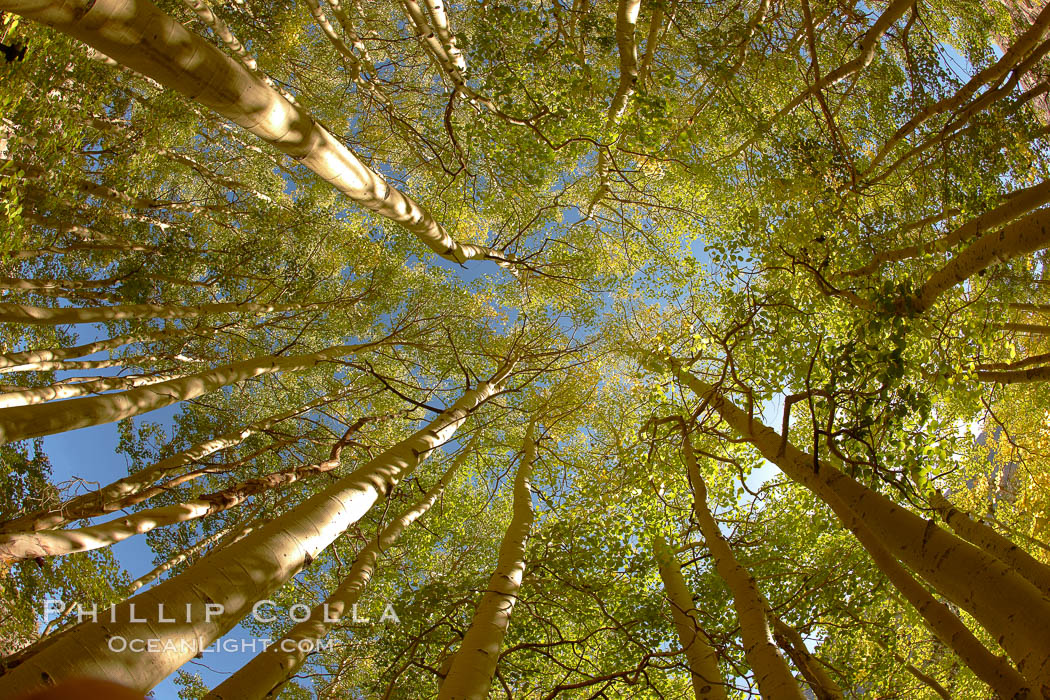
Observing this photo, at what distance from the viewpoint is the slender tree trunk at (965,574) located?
72.8 inches

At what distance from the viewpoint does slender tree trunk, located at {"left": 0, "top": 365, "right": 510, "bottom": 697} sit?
138 cm

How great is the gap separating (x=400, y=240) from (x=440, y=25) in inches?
169

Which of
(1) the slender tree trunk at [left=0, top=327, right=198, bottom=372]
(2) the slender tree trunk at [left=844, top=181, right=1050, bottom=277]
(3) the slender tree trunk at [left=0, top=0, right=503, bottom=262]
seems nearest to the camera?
(3) the slender tree trunk at [left=0, top=0, right=503, bottom=262]

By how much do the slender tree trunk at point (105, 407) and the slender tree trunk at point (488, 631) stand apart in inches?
89.0

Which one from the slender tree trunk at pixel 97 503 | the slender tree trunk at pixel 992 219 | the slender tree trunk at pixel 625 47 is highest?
the slender tree trunk at pixel 625 47

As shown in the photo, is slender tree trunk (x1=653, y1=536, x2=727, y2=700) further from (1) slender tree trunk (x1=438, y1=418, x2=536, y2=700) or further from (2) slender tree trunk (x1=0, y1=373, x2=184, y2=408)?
(2) slender tree trunk (x1=0, y1=373, x2=184, y2=408)

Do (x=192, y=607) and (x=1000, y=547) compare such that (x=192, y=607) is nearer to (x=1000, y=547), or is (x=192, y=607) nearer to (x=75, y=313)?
(x=1000, y=547)

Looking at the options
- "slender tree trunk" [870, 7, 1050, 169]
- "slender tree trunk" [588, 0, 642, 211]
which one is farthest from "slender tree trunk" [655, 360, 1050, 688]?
"slender tree trunk" [870, 7, 1050, 169]

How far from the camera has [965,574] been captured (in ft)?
7.02

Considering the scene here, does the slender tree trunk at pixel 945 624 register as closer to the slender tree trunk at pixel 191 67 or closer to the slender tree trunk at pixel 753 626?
the slender tree trunk at pixel 753 626

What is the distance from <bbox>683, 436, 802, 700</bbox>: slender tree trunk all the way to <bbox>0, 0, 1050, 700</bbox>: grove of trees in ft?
0.09

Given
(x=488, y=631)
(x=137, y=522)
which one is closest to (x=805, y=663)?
(x=488, y=631)

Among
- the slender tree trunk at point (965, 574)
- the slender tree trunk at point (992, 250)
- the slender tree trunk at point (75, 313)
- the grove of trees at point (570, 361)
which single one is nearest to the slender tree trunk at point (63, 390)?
the grove of trees at point (570, 361)

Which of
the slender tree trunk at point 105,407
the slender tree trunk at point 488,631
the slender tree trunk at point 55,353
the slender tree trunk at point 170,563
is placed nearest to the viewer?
the slender tree trunk at point 488,631
